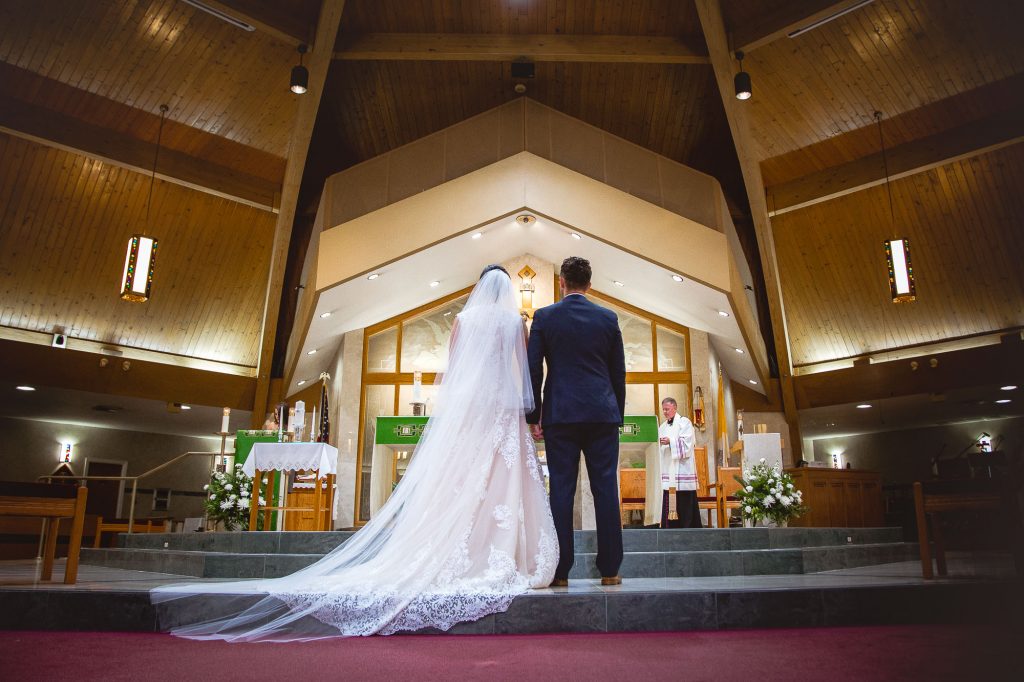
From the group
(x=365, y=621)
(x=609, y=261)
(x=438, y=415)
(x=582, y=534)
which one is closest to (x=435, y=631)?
(x=365, y=621)

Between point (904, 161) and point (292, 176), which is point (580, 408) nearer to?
point (292, 176)

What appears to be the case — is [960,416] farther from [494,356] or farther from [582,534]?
[494,356]

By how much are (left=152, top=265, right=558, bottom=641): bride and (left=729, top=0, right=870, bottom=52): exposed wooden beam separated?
6502 millimetres

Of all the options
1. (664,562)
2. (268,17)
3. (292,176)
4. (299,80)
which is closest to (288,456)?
(664,562)

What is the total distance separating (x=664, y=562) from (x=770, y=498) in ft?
11.3

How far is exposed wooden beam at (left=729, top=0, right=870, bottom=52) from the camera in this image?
862 cm

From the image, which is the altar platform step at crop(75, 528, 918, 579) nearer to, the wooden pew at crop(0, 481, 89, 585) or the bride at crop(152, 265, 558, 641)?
the wooden pew at crop(0, 481, 89, 585)

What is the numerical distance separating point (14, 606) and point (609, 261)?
8540mm

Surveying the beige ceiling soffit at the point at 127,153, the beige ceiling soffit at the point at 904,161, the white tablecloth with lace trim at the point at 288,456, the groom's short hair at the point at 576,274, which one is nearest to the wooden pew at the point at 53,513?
the white tablecloth with lace trim at the point at 288,456

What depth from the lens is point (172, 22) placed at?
29.3ft

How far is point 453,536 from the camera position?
3709 millimetres

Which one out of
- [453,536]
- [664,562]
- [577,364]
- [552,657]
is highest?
[577,364]

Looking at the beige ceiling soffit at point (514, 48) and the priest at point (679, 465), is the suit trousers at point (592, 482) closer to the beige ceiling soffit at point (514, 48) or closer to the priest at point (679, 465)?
the priest at point (679, 465)

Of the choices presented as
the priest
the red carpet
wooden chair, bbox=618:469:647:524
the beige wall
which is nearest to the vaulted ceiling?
wooden chair, bbox=618:469:647:524
